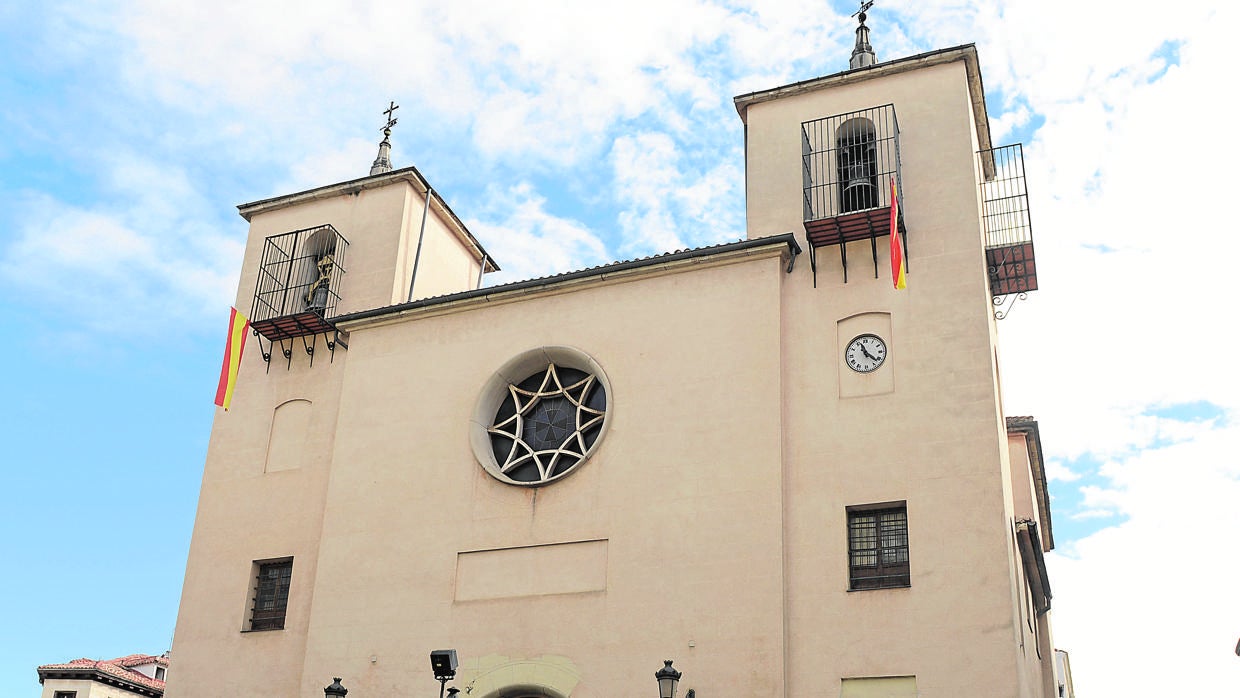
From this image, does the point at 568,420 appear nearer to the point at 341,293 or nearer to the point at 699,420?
the point at 699,420

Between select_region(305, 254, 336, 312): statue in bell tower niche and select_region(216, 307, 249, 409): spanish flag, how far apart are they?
4.28ft

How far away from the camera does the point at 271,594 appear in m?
20.9

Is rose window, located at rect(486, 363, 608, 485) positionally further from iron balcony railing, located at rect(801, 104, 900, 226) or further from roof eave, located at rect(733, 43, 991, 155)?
roof eave, located at rect(733, 43, 991, 155)

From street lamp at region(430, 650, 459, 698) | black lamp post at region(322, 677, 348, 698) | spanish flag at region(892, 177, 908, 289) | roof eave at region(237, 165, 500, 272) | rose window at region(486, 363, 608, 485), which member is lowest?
black lamp post at region(322, 677, 348, 698)

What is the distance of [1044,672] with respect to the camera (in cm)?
2366

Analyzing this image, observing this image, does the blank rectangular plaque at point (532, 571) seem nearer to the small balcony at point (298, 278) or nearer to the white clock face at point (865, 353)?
the white clock face at point (865, 353)

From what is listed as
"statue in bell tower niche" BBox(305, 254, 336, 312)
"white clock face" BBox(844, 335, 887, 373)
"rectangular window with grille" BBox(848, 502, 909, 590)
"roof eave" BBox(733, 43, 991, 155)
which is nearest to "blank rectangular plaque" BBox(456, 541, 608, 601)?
"rectangular window with grille" BBox(848, 502, 909, 590)

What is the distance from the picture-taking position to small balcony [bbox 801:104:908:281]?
60.1 feet

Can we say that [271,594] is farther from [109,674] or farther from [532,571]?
[109,674]

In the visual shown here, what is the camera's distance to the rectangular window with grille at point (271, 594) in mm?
20625

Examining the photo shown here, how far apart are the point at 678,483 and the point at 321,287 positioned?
370 inches

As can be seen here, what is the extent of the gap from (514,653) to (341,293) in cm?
863

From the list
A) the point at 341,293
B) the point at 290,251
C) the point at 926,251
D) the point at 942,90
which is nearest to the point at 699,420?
the point at 926,251

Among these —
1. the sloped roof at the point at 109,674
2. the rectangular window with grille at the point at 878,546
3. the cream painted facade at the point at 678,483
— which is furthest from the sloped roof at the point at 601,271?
the sloped roof at the point at 109,674
